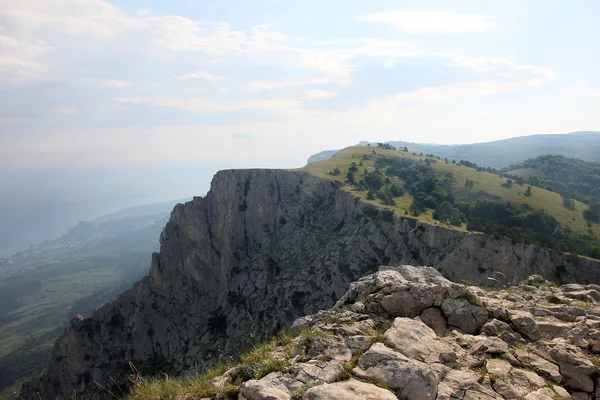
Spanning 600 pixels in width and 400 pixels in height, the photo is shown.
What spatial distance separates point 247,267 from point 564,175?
146798 millimetres

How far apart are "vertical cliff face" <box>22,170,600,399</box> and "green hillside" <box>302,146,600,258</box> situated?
4419mm

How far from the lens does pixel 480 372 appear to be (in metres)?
9.20

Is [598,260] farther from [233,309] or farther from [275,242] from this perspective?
[233,309]

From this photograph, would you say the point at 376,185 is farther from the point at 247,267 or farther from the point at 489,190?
the point at 489,190

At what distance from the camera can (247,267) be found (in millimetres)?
63156

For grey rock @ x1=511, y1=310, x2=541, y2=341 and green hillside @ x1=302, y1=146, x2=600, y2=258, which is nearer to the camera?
grey rock @ x1=511, y1=310, x2=541, y2=341

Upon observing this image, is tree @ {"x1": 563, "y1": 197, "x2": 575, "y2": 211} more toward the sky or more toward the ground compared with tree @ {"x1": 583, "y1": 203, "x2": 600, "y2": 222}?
more toward the sky

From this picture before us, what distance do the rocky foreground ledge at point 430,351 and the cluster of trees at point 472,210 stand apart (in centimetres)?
3323

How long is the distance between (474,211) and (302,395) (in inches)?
2797

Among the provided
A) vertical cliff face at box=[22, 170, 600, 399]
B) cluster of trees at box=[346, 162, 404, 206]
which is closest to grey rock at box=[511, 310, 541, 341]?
vertical cliff face at box=[22, 170, 600, 399]

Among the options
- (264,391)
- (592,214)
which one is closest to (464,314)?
(264,391)

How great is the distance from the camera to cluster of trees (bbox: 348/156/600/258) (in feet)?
144

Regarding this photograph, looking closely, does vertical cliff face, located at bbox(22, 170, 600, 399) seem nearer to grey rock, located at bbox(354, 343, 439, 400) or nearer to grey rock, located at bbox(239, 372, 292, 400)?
grey rock, located at bbox(354, 343, 439, 400)

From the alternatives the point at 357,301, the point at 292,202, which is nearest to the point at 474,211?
the point at 292,202
